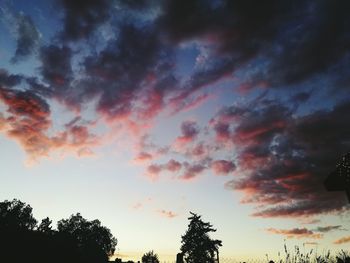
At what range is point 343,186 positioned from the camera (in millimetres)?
4625

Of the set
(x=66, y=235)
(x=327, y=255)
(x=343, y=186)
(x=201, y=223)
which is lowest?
(x=327, y=255)

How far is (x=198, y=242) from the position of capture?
3157 inches

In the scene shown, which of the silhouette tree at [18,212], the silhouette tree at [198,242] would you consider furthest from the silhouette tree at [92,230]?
the silhouette tree at [198,242]

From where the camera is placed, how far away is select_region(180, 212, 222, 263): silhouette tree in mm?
78438

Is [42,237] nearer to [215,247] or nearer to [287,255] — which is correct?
[287,255]

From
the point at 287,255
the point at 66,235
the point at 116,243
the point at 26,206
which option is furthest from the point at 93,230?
the point at 287,255

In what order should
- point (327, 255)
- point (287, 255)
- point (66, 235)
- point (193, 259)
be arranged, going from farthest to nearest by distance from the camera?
point (193, 259) < point (66, 235) < point (287, 255) < point (327, 255)

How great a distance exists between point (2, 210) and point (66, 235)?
368ft

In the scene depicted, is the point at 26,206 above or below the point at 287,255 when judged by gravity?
above

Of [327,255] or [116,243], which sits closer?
[327,255]

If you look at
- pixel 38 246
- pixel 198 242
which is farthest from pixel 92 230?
pixel 38 246

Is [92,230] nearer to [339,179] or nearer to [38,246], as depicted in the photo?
[38,246]

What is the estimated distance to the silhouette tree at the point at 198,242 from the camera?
7844cm

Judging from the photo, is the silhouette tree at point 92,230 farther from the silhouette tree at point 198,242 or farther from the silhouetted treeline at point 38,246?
the silhouetted treeline at point 38,246
